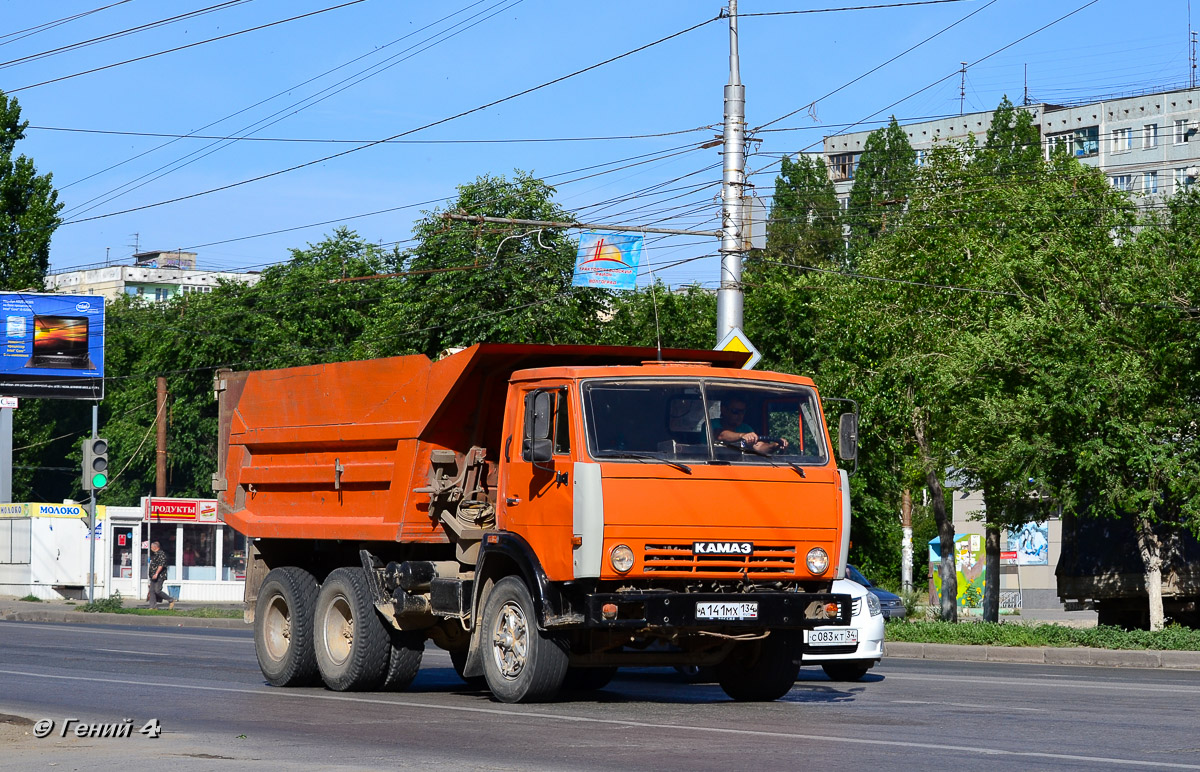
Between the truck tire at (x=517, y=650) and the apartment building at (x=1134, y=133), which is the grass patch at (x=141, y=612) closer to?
the truck tire at (x=517, y=650)

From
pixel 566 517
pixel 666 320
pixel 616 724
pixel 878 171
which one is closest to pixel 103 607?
pixel 666 320

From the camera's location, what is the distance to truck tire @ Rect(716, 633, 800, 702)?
12.9 metres

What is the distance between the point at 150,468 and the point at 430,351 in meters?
35.7

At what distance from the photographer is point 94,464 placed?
32719 millimetres

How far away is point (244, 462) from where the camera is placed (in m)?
15.8

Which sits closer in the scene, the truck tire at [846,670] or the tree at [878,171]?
the truck tire at [846,670]

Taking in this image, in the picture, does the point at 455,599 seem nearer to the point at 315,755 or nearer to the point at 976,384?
the point at 315,755

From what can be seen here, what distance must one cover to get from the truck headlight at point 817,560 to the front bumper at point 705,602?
0.19 metres

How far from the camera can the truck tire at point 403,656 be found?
13.8 metres

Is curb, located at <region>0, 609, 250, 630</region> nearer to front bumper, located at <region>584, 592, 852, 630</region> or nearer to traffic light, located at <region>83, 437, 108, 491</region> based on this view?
traffic light, located at <region>83, 437, 108, 491</region>

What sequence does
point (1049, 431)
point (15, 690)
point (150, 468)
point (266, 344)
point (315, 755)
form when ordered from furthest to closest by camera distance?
point (150, 468)
point (266, 344)
point (1049, 431)
point (15, 690)
point (315, 755)

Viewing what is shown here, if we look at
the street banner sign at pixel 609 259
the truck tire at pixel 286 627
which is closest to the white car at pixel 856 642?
the truck tire at pixel 286 627

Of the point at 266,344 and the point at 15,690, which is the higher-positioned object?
the point at 266,344

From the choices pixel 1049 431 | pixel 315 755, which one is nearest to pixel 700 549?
pixel 315 755
